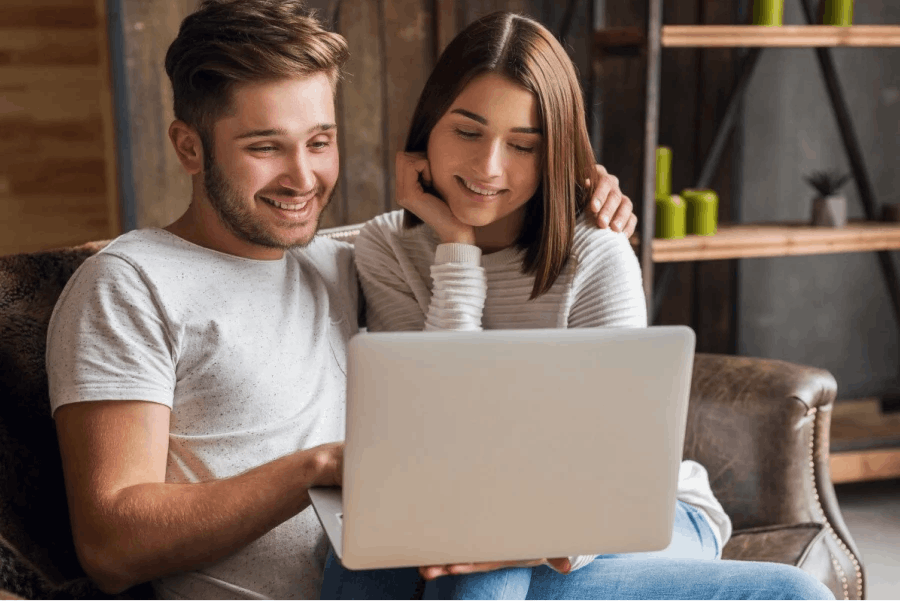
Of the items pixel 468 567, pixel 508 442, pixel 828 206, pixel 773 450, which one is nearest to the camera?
pixel 508 442

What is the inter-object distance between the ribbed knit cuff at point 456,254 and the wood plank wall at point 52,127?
260cm

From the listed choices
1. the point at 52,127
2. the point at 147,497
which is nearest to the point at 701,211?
the point at 147,497

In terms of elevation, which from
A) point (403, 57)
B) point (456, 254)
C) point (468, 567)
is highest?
point (403, 57)

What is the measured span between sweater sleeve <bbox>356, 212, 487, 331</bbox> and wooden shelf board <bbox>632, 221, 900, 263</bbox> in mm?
1021

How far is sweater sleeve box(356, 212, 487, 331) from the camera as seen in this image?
1.42 m

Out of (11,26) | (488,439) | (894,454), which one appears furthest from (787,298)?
(11,26)

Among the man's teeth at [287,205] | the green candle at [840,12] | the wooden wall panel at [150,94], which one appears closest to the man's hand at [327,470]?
the man's teeth at [287,205]

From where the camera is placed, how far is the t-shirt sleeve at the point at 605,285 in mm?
1412

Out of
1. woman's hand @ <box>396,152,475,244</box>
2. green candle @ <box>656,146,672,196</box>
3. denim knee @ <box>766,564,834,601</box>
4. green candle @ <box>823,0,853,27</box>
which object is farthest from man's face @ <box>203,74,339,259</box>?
green candle @ <box>823,0,853,27</box>

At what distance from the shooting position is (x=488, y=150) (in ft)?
4.62

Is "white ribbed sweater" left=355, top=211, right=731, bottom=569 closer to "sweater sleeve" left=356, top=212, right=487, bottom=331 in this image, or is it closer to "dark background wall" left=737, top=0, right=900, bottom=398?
"sweater sleeve" left=356, top=212, right=487, bottom=331

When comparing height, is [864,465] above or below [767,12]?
below

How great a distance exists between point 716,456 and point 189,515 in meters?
1.01

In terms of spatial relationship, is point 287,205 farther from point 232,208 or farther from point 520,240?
point 520,240
